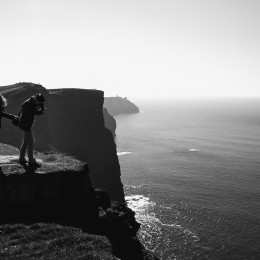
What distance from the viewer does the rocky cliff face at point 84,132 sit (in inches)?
2542

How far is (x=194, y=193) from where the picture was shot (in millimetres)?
69875

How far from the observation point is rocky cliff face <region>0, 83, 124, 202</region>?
6456 cm

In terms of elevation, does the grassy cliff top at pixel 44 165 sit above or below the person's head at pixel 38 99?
below

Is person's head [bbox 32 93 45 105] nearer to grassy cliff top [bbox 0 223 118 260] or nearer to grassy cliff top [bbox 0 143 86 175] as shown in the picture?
grassy cliff top [bbox 0 143 86 175]

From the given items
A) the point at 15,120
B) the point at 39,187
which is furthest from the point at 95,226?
the point at 15,120

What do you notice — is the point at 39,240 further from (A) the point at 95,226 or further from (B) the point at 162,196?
(B) the point at 162,196

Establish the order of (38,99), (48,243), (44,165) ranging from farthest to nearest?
(44,165), (38,99), (48,243)

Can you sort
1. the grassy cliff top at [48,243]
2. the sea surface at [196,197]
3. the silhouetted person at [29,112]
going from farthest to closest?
the sea surface at [196,197], the silhouetted person at [29,112], the grassy cliff top at [48,243]

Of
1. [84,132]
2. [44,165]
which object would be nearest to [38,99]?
[44,165]

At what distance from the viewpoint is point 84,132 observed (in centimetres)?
6688

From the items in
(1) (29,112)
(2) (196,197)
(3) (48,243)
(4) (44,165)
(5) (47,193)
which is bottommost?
(2) (196,197)

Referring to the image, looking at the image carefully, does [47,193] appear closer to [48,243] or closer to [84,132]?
[48,243]

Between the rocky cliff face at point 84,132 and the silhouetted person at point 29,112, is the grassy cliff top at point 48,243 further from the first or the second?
the rocky cliff face at point 84,132

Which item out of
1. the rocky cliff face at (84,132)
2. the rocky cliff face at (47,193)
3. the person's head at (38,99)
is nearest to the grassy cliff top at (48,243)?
the rocky cliff face at (47,193)
